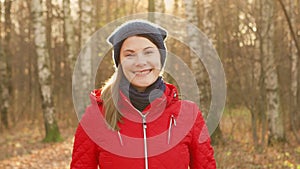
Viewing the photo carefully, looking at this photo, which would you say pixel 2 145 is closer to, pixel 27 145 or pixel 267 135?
pixel 27 145

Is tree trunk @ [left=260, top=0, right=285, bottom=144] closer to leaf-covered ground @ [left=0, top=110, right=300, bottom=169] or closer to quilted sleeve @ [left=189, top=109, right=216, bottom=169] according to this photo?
leaf-covered ground @ [left=0, top=110, right=300, bottom=169]

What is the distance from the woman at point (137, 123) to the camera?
263cm

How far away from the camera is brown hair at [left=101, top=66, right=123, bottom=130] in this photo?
8.70ft

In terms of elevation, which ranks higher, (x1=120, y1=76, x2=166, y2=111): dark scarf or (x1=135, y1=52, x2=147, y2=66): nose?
(x1=135, y1=52, x2=147, y2=66): nose

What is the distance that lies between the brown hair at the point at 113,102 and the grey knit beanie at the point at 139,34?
11 cm

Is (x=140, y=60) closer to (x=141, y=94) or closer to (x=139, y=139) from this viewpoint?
(x=141, y=94)

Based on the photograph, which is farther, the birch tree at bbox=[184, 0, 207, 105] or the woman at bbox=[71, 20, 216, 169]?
the birch tree at bbox=[184, 0, 207, 105]

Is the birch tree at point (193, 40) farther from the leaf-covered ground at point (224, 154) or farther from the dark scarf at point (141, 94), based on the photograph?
the dark scarf at point (141, 94)

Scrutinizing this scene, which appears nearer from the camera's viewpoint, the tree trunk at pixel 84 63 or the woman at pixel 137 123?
the woman at pixel 137 123

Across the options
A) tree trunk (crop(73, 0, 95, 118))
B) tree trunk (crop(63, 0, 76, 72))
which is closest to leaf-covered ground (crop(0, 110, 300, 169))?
tree trunk (crop(73, 0, 95, 118))

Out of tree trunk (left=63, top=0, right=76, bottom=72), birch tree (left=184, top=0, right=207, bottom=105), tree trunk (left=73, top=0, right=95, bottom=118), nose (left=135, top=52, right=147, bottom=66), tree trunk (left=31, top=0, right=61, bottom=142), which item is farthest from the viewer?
tree trunk (left=63, top=0, right=76, bottom=72)

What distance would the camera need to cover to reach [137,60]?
8.48 feet

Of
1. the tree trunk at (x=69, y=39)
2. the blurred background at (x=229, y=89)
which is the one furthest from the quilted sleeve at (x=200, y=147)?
the tree trunk at (x=69, y=39)

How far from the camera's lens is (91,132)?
2.68 m
